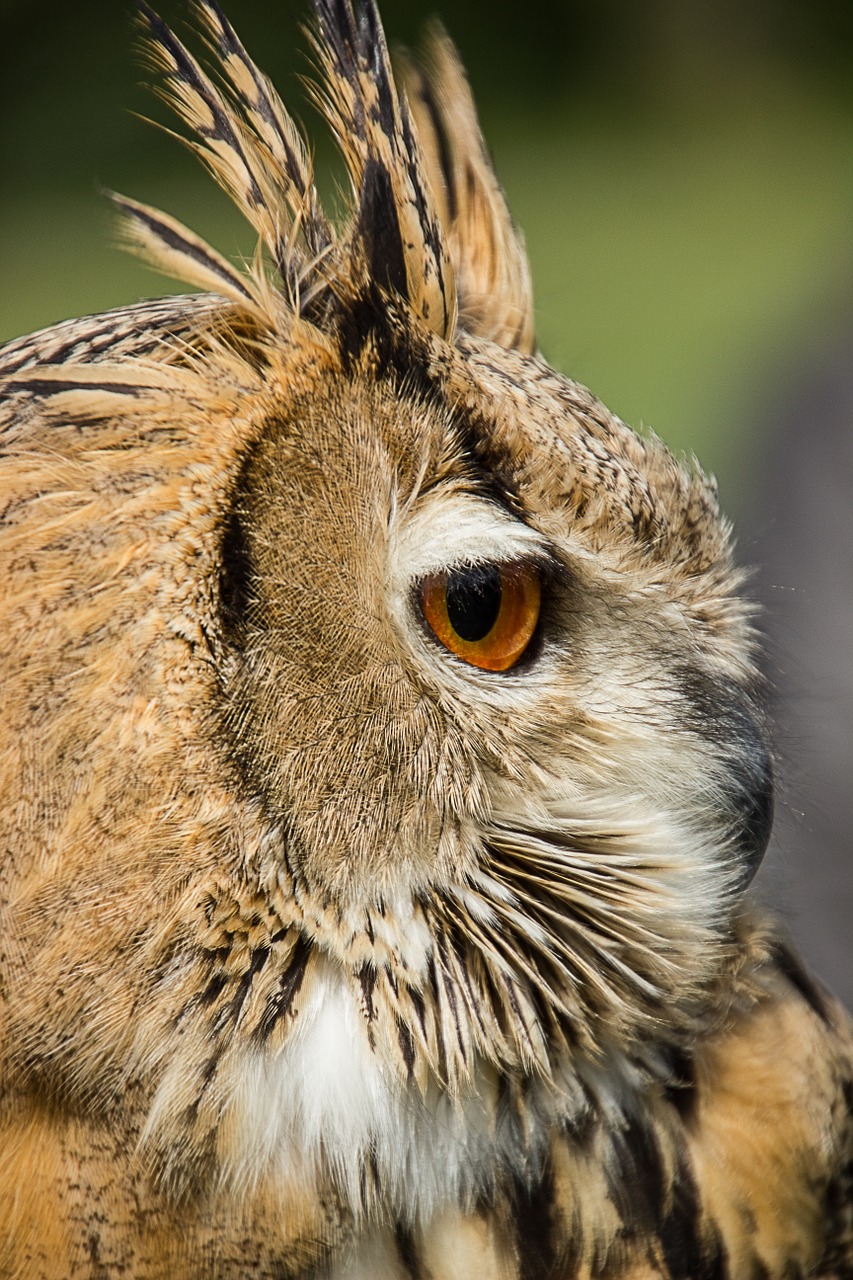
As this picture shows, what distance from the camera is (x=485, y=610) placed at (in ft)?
4.34

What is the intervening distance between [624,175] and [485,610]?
1150cm

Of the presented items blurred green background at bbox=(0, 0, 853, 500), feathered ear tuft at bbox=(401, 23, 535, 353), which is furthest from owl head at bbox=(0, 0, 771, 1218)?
blurred green background at bbox=(0, 0, 853, 500)

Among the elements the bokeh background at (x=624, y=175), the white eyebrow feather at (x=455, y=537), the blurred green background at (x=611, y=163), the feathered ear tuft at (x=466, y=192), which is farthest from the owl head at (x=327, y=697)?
the blurred green background at (x=611, y=163)

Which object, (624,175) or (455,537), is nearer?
(455,537)

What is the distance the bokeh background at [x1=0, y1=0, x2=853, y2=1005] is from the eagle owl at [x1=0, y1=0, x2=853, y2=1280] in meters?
3.27

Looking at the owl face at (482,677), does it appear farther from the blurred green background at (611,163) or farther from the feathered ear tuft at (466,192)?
the blurred green background at (611,163)

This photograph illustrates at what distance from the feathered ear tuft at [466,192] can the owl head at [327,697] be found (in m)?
0.29

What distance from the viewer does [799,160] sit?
39.0 ft

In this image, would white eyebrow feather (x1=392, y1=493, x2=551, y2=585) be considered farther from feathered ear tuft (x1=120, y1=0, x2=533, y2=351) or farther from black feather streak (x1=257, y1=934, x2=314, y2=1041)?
black feather streak (x1=257, y1=934, x2=314, y2=1041)

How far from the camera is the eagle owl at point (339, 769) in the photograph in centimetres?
120

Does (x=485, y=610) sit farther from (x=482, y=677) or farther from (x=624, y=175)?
(x=624, y=175)

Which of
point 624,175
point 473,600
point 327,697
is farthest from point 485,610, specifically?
point 624,175

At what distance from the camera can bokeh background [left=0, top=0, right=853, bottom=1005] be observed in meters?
8.01

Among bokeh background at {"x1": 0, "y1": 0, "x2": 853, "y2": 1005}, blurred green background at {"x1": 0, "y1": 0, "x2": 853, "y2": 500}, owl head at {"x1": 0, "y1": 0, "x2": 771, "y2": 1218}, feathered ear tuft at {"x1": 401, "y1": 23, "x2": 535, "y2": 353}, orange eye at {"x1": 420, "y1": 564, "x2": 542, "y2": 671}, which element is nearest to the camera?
owl head at {"x1": 0, "y1": 0, "x2": 771, "y2": 1218}
